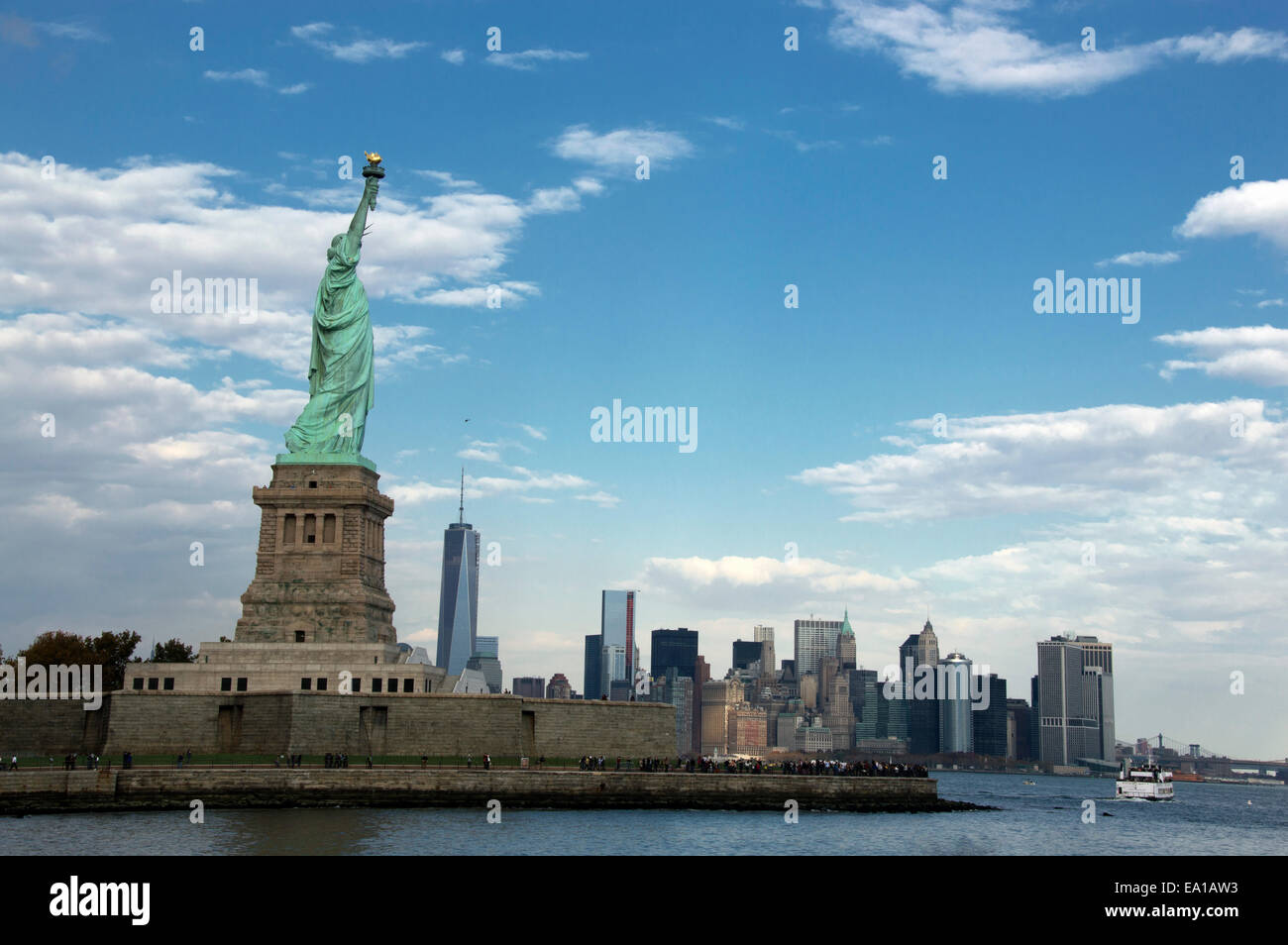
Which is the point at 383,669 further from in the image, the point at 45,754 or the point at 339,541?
the point at 45,754

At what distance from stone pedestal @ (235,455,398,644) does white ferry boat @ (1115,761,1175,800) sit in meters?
83.5

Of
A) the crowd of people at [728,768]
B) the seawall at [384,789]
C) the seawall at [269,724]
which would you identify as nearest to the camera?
the seawall at [384,789]

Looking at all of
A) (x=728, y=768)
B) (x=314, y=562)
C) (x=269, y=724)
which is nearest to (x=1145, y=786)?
(x=728, y=768)

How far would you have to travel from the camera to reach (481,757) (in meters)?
69.3

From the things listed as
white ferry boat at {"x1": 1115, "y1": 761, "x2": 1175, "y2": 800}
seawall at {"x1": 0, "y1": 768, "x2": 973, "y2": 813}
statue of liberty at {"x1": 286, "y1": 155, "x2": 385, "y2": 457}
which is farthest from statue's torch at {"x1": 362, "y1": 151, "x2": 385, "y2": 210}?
white ferry boat at {"x1": 1115, "y1": 761, "x2": 1175, "y2": 800}

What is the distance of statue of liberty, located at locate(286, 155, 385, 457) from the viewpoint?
254 feet

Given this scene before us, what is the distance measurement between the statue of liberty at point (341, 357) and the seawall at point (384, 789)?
863 inches

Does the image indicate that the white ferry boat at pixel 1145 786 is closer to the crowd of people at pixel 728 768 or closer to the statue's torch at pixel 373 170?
the crowd of people at pixel 728 768

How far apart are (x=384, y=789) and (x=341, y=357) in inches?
1110

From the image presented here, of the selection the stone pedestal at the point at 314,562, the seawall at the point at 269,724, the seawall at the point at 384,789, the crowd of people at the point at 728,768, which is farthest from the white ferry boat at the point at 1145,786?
the stone pedestal at the point at 314,562

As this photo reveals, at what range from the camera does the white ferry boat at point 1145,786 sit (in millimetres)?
126812
